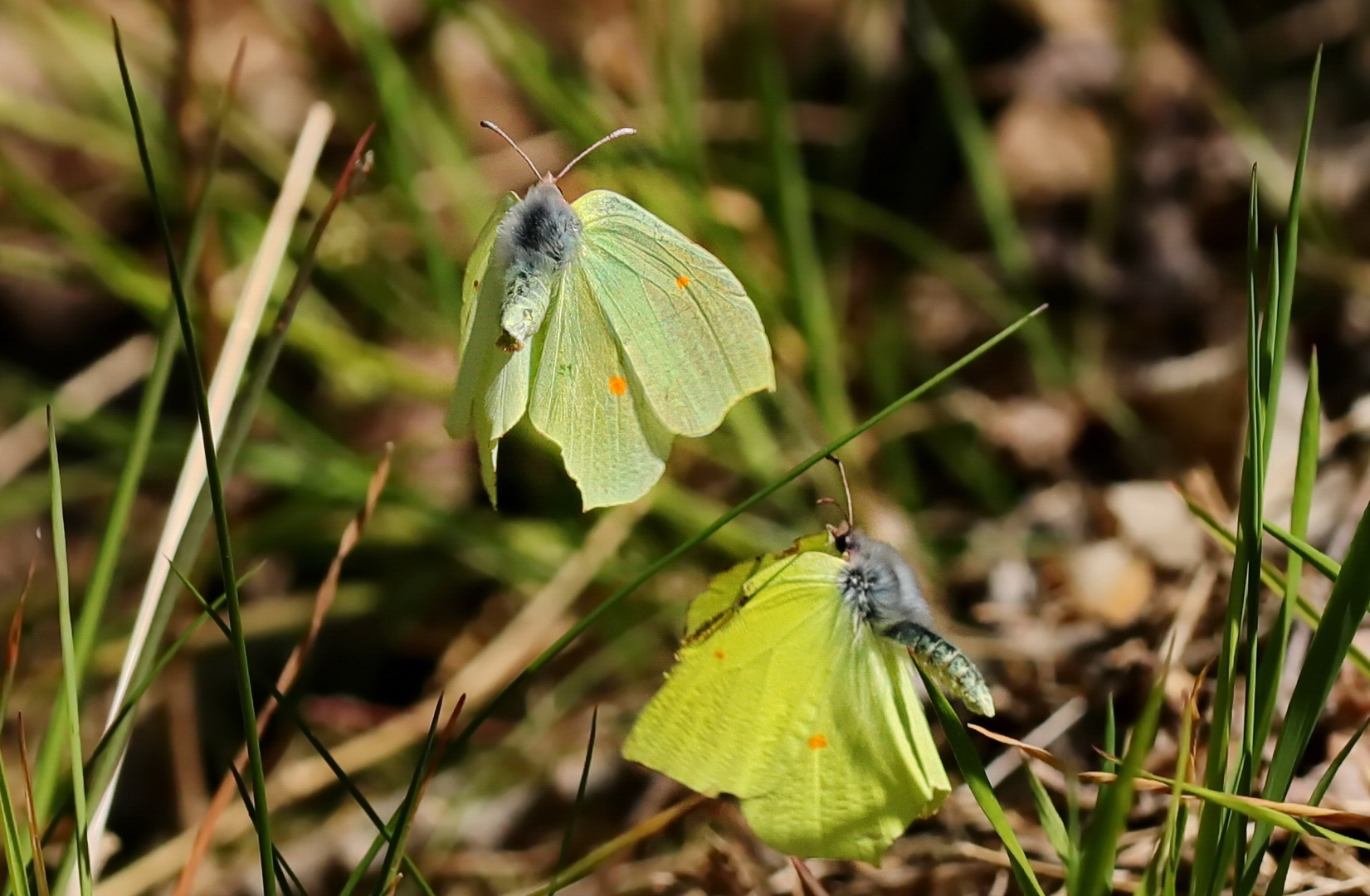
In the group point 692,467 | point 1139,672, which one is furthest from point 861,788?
point 692,467

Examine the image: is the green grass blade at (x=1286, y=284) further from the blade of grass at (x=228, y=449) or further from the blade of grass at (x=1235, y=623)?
the blade of grass at (x=228, y=449)

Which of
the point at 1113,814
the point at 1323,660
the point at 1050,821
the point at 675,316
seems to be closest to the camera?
the point at 1113,814

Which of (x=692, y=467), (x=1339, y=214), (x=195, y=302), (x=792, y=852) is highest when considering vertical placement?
(x=1339, y=214)

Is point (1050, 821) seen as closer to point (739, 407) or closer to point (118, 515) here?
point (118, 515)

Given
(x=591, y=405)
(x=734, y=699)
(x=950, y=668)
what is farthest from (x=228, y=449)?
(x=950, y=668)

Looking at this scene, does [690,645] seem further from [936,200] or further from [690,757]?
[936,200]

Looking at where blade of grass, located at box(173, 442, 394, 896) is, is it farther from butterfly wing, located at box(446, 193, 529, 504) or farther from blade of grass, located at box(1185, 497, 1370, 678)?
blade of grass, located at box(1185, 497, 1370, 678)
